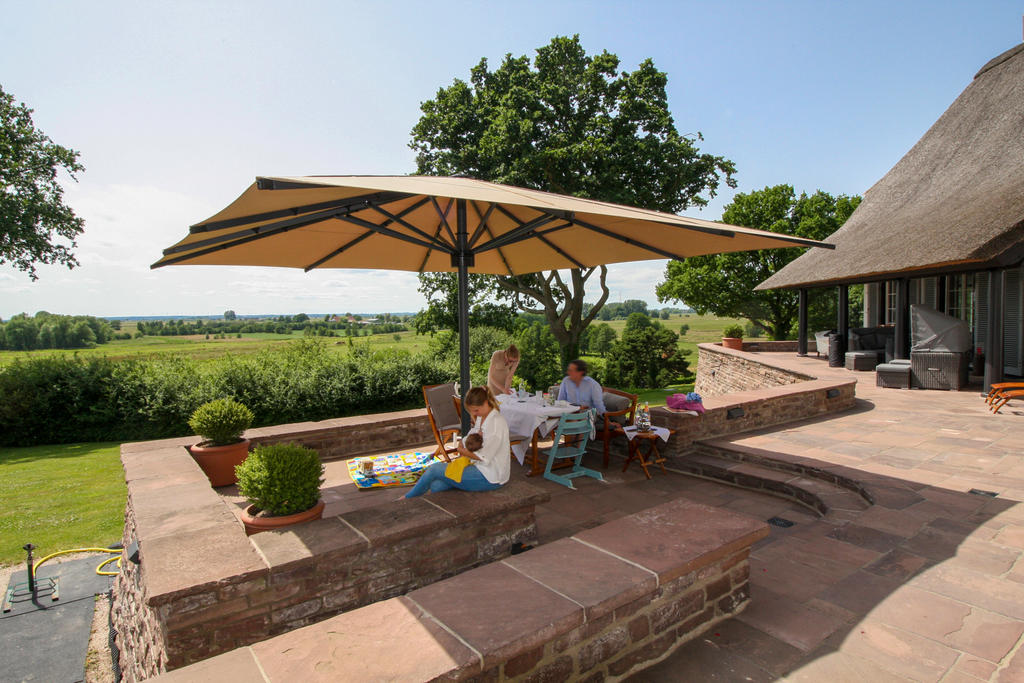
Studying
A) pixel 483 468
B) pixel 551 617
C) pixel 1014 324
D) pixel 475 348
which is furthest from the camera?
pixel 475 348

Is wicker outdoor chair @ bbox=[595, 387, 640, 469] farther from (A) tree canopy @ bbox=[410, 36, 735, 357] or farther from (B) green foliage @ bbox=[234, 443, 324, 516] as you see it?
(A) tree canopy @ bbox=[410, 36, 735, 357]

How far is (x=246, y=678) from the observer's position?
1.78 metres

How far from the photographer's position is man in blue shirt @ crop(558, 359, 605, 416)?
6.21 m

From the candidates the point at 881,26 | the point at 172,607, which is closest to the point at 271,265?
the point at 172,607

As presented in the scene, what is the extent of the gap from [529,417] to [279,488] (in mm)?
3180

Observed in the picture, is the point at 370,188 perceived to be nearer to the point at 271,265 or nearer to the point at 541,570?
the point at 541,570

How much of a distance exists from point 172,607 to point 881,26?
1604 centimetres

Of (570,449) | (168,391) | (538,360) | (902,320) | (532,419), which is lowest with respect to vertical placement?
(538,360)

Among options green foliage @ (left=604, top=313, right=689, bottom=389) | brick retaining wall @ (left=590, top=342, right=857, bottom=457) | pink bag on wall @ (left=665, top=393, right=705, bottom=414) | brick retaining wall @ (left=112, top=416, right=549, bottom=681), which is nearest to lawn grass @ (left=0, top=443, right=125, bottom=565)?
brick retaining wall @ (left=112, top=416, right=549, bottom=681)

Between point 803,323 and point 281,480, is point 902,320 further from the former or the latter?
point 281,480

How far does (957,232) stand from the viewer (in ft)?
33.8

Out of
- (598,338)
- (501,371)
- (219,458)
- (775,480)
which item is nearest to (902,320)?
(775,480)

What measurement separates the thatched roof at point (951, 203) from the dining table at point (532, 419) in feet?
27.3

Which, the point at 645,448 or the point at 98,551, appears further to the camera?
the point at 645,448
